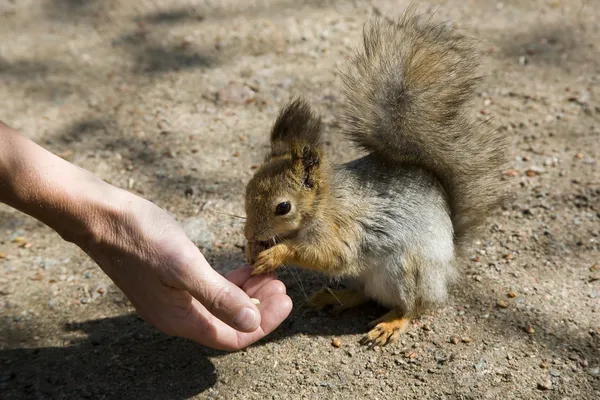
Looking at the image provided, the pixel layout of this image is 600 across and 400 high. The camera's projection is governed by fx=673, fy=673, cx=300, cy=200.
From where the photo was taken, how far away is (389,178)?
76.5 inches

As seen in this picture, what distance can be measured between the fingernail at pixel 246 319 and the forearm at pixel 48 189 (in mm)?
435

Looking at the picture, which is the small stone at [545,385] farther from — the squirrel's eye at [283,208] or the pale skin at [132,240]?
the squirrel's eye at [283,208]

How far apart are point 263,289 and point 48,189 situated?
Result: 604 mm

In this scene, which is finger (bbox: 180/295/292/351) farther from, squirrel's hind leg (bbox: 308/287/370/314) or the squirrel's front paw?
squirrel's hind leg (bbox: 308/287/370/314)

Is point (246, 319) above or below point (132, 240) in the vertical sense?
below

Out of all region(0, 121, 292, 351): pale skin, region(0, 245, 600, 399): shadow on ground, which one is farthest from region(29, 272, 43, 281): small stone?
region(0, 121, 292, 351): pale skin

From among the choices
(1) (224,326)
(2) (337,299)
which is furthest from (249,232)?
(2) (337,299)

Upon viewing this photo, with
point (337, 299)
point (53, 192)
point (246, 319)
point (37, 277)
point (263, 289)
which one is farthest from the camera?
point (37, 277)

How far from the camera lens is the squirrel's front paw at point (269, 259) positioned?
1.82 metres

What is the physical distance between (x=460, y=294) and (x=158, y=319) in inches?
36.1

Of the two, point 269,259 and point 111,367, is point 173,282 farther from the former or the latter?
point 111,367

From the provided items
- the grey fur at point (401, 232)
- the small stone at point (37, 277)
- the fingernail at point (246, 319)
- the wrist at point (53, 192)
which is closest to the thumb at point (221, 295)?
the fingernail at point (246, 319)

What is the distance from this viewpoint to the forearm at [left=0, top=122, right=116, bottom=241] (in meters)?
1.67

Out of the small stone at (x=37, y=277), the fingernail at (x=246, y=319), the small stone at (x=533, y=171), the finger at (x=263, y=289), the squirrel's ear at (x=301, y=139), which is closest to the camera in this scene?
the fingernail at (x=246, y=319)
